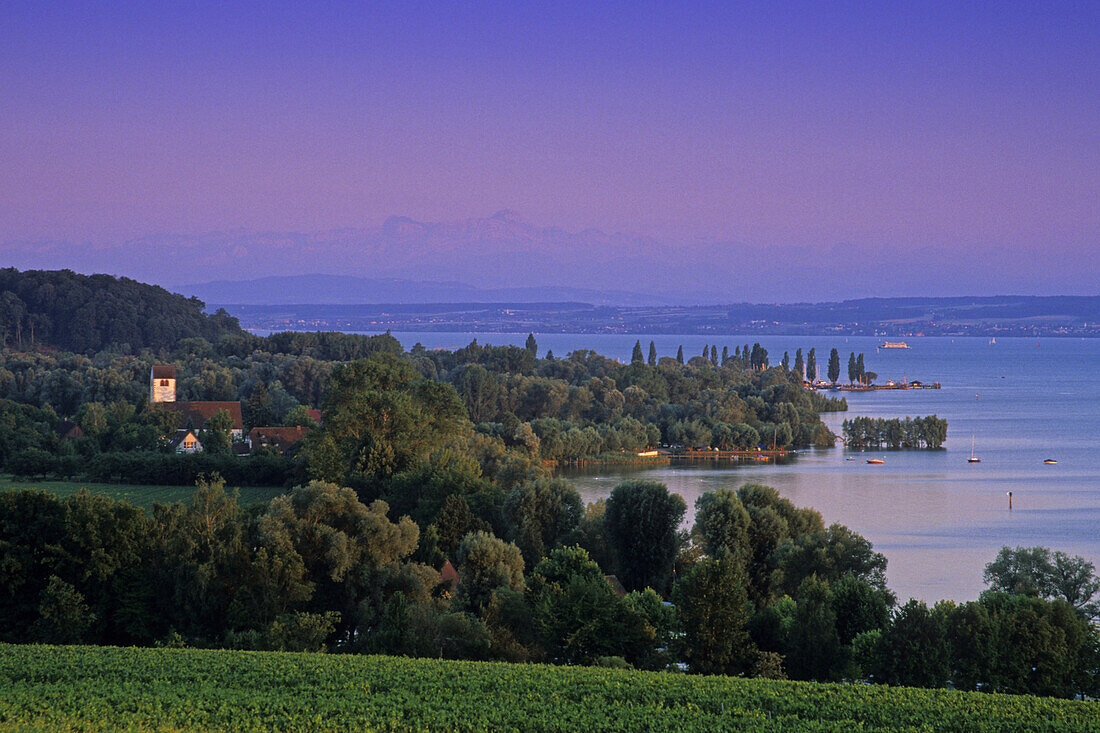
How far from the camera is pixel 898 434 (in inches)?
2630

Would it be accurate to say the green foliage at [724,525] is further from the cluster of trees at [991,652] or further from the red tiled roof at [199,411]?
the red tiled roof at [199,411]

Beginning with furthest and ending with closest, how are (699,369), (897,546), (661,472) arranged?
(699,369)
(661,472)
(897,546)

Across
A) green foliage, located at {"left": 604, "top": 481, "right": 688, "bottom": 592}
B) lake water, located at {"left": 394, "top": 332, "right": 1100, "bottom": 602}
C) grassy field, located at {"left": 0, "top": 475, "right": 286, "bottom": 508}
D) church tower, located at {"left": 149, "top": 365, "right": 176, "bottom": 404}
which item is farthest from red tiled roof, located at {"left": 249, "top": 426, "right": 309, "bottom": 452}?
green foliage, located at {"left": 604, "top": 481, "right": 688, "bottom": 592}

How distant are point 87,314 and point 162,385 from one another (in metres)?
46.9

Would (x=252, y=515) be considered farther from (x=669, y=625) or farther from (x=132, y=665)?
(x=669, y=625)

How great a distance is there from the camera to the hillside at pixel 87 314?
102000mm

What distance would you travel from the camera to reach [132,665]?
14.7 m

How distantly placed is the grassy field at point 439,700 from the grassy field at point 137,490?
77.0ft

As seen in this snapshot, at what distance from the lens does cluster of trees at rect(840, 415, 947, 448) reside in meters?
65.8

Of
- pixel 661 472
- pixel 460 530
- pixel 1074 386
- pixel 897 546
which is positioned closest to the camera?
pixel 460 530

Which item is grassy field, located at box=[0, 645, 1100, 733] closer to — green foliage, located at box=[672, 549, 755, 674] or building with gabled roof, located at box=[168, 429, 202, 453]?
green foliage, located at box=[672, 549, 755, 674]


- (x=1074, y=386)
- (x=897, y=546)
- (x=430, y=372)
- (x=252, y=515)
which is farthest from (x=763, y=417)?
(x=1074, y=386)

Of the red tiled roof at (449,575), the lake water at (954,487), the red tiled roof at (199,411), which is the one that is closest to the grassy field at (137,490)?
the red tiled roof at (199,411)

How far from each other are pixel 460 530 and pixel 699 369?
193 ft
